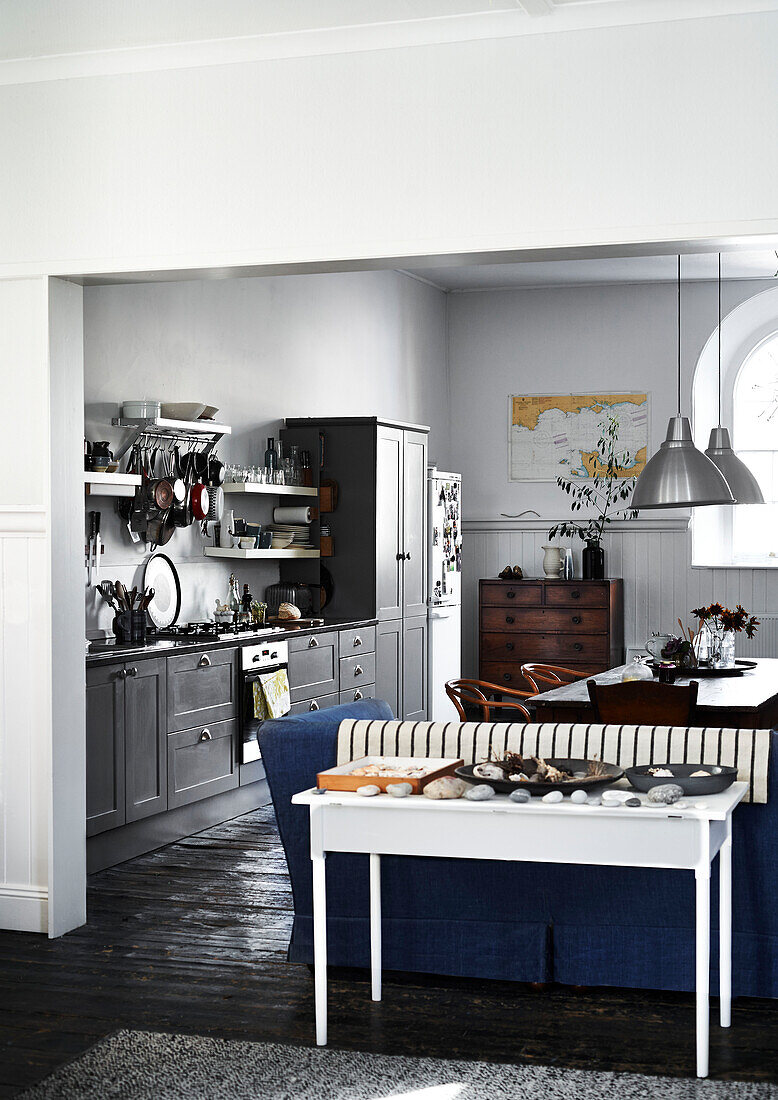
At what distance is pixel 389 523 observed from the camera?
8.26 m

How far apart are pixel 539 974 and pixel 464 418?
7.50 m

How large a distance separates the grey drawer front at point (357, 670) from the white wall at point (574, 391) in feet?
10.1

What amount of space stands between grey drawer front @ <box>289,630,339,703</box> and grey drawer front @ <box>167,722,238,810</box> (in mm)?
645

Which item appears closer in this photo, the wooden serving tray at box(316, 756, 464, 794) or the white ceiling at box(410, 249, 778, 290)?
the wooden serving tray at box(316, 756, 464, 794)

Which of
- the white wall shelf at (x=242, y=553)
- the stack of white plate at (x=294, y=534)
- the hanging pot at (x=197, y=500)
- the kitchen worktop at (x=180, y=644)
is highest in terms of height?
the hanging pot at (x=197, y=500)

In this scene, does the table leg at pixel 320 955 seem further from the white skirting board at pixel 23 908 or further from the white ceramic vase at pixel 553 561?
the white ceramic vase at pixel 553 561

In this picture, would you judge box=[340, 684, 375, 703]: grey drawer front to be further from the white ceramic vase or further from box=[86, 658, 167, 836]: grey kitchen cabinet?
the white ceramic vase

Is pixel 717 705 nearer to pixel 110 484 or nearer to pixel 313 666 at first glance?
pixel 313 666

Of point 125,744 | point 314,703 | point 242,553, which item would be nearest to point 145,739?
point 125,744

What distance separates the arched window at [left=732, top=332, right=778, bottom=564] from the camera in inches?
401

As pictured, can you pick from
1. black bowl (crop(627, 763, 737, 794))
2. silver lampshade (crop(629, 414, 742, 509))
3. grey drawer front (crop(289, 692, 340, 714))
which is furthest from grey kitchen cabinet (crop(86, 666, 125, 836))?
silver lampshade (crop(629, 414, 742, 509))

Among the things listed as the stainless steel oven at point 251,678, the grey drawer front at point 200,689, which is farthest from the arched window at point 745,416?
the grey drawer front at point 200,689

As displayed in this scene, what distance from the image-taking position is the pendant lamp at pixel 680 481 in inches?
242

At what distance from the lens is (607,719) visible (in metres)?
4.70
